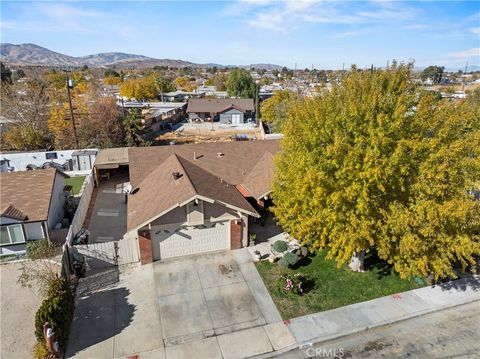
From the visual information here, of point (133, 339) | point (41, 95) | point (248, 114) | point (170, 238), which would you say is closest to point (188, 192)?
point (170, 238)

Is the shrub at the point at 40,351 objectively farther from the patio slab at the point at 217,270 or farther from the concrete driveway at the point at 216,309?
the patio slab at the point at 217,270

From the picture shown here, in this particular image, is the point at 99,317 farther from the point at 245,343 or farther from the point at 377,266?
the point at 377,266

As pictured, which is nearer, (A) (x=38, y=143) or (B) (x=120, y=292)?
(B) (x=120, y=292)

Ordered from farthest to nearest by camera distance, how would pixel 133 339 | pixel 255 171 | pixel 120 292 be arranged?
pixel 255 171 → pixel 120 292 → pixel 133 339

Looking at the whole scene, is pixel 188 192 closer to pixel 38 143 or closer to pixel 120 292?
pixel 120 292

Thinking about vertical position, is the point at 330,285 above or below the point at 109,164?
below

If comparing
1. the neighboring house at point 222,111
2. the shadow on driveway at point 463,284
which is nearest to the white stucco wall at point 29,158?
the shadow on driveway at point 463,284

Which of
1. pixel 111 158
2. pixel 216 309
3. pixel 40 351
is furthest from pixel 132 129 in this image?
pixel 40 351
